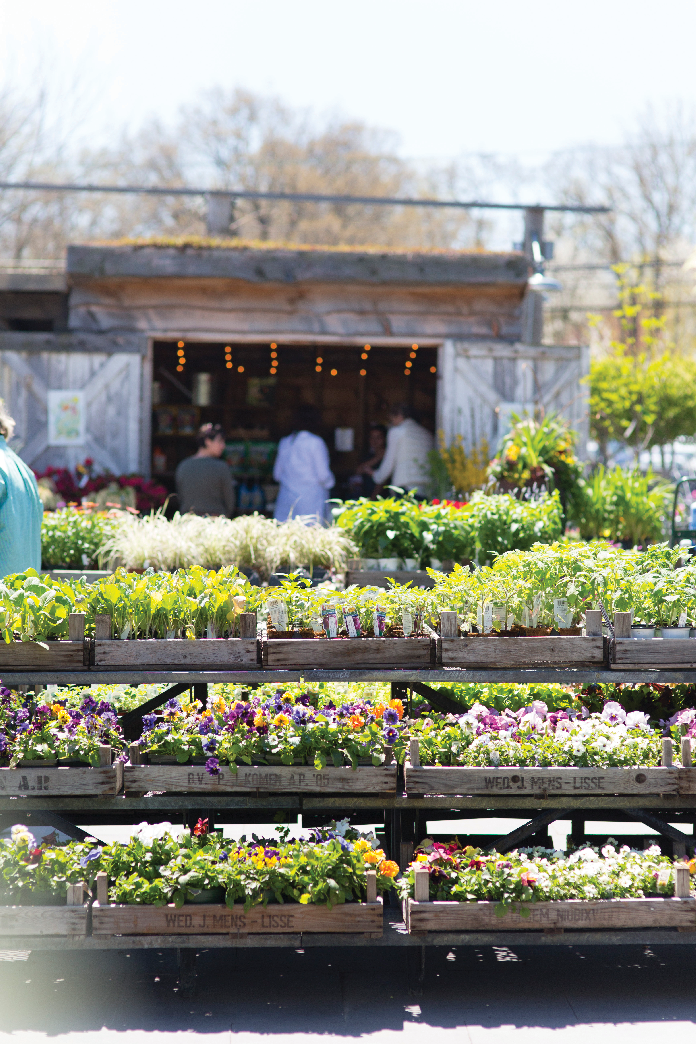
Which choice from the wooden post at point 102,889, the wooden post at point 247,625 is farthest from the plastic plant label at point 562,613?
the wooden post at point 102,889

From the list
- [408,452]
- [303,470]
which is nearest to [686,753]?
[303,470]

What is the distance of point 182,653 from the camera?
12.0 feet

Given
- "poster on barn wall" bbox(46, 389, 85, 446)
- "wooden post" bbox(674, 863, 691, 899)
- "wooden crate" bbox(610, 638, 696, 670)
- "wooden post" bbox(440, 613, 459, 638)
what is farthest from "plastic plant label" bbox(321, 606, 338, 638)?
"poster on barn wall" bbox(46, 389, 85, 446)

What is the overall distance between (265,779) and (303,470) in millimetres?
5933

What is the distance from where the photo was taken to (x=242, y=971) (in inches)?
141

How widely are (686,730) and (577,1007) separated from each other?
118 centimetres

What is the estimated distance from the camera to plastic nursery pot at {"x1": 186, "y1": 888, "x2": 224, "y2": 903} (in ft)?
10.9

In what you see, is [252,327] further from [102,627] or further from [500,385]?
[102,627]

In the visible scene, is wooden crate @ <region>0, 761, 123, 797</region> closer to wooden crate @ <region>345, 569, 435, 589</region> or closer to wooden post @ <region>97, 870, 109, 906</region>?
wooden post @ <region>97, 870, 109, 906</region>

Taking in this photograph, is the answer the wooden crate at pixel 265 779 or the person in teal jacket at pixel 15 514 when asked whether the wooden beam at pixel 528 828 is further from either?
the person in teal jacket at pixel 15 514

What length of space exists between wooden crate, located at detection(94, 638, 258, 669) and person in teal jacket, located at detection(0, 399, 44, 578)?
3.29 ft

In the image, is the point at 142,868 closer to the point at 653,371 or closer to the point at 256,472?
the point at 256,472

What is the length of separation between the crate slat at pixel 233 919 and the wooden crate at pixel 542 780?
471 mm

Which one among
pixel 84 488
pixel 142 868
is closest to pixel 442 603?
pixel 142 868
